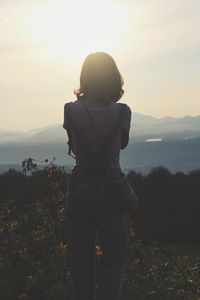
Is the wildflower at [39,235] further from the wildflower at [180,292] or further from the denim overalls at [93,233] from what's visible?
the denim overalls at [93,233]

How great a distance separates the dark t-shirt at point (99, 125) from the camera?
12.7 ft

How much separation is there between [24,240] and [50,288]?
2.46ft

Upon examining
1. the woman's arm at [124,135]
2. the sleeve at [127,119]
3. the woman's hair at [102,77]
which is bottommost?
the woman's arm at [124,135]

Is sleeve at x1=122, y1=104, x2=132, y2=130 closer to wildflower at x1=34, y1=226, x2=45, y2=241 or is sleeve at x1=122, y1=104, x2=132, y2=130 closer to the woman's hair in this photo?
the woman's hair

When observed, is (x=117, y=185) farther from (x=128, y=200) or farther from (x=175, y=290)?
(x=175, y=290)

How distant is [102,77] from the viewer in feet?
13.0

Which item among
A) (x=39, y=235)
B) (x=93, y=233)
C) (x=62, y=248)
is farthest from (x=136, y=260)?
(x=93, y=233)

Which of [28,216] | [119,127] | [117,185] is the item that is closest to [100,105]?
[119,127]

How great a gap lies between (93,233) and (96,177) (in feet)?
1.18

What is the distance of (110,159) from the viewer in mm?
3889

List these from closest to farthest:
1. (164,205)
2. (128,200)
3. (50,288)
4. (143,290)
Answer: (128,200)
(50,288)
(143,290)
(164,205)

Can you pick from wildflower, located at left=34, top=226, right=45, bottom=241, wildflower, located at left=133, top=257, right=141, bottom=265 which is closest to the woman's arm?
wildflower, located at left=34, top=226, right=45, bottom=241

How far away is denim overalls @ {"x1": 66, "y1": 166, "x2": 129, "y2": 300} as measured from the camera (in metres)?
3.89

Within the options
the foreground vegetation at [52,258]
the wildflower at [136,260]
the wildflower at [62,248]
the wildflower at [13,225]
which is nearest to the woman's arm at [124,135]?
the foreground vegetation at [52,258]
